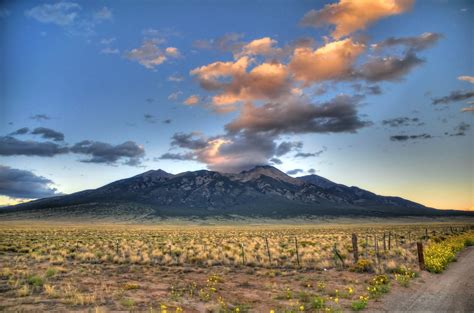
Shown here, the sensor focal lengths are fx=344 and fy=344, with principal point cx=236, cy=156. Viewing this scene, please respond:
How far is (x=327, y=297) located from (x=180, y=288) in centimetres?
614

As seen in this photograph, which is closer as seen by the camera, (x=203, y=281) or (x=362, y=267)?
(x=203, y=281)

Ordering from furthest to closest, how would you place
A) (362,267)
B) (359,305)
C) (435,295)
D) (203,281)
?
(362,267) → (203,281) → (435,295) → (359,305)

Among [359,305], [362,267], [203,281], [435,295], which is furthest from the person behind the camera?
[362,267]

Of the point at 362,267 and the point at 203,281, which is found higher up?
the point at 362,267

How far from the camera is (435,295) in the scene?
12.0 metres

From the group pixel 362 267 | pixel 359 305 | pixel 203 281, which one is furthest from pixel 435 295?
pixel 203 281

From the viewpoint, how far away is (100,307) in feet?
36.9

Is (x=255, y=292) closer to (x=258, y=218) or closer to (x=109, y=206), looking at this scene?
(x=258, y=218)

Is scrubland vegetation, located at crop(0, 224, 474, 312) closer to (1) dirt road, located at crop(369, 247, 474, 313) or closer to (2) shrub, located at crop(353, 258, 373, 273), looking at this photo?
(2) shrub, located at crop(353, 258, 373, 273)

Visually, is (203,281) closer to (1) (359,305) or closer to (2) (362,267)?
(1) (359,305)

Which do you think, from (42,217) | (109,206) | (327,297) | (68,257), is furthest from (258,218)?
(327,297)

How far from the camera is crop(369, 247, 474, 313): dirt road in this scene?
34.4 ft

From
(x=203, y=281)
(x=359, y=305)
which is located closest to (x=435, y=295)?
(x=359, y=305)

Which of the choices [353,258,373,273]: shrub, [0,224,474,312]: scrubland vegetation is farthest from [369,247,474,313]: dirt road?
[353,258,373,273]: shrub
